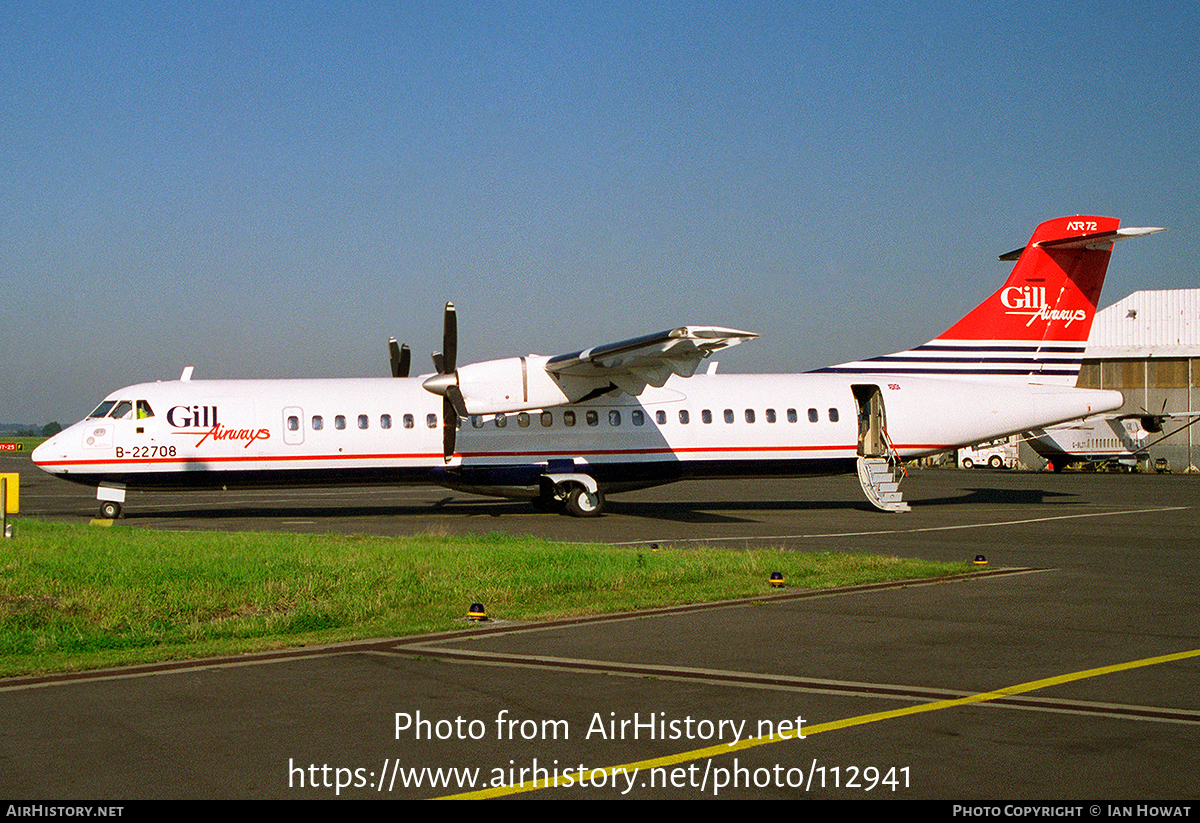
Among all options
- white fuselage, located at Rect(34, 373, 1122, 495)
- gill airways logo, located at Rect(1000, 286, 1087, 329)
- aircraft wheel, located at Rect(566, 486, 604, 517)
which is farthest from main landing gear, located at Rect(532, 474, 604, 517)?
gill airways logo, located at Rect(1000, 286, 1087, 329)

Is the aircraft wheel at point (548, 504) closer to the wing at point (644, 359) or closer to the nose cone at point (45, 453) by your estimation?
the wing at point (644, 359)

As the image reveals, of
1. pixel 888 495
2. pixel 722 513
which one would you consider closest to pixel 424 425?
pixel 722 513

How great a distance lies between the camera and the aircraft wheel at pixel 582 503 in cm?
2533

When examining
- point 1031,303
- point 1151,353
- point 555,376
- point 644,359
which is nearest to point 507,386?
point 555,376

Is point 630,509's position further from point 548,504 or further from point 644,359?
point 644,359

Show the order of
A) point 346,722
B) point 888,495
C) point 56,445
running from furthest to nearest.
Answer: point 888,495, point 56,445, point 346,722

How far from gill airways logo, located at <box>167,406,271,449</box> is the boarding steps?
1401 centimetres

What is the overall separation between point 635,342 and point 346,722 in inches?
619

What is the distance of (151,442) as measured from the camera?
78.5 feet

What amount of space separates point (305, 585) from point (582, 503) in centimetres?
1371

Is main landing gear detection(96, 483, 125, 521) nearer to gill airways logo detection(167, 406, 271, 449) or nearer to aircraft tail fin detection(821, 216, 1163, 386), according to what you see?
gill airways logo detection(167, 406, 271, 449)

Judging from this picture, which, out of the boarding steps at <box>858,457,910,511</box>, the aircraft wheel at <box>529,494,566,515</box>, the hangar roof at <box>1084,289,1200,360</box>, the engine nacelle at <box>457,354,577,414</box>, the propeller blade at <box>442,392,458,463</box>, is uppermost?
the hangar roof at <box>1084,289,1200,360</box>

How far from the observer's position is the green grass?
32.4 ft
